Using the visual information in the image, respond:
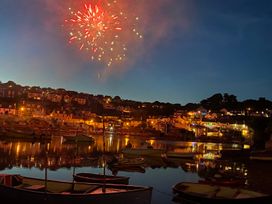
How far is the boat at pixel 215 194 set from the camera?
19070 mm

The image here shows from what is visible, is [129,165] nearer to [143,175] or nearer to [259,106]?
[143,175]

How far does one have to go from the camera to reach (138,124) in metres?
150

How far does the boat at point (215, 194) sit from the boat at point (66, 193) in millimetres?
4039

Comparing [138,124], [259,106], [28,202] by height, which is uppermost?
[259,106]

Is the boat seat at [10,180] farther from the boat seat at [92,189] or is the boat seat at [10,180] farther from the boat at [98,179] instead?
the boat at [98,179]

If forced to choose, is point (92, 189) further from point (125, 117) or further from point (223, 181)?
point (125, 117)

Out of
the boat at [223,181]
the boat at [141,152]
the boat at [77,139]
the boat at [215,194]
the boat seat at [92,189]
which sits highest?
the boat at [77,139]

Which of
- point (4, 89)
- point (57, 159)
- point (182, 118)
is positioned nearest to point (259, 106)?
point (182, 118)

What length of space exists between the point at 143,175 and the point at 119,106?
157 metres

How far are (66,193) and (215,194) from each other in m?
8.04

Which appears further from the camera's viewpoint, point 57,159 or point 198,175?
point 57,159

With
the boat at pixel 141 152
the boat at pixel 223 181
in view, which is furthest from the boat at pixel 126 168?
the boat at pixel 141 152

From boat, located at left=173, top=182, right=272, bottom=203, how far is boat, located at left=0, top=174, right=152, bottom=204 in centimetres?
404

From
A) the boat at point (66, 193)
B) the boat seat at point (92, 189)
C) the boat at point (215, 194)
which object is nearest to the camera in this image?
the boat at point (66, 193)
